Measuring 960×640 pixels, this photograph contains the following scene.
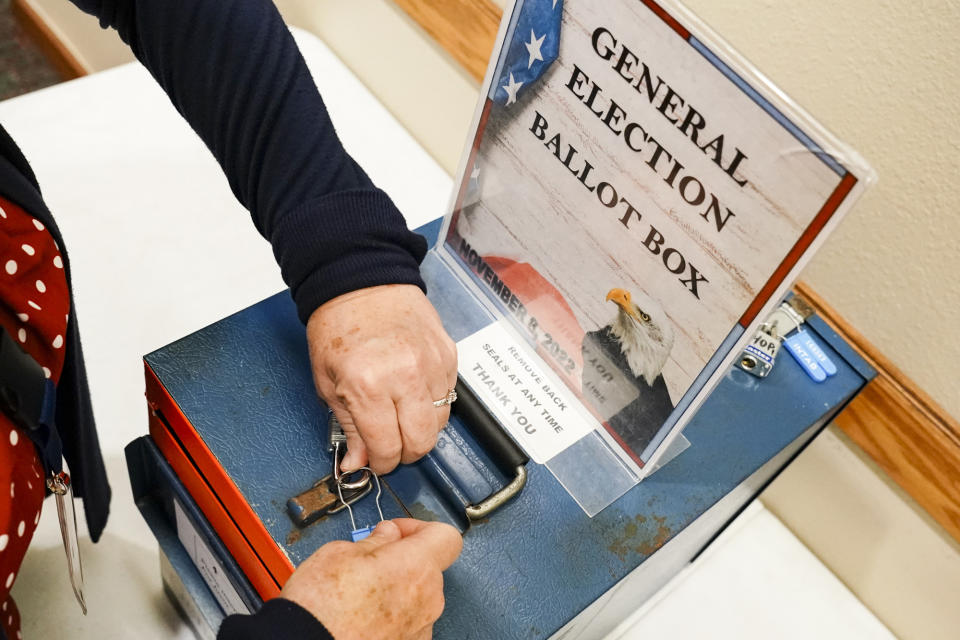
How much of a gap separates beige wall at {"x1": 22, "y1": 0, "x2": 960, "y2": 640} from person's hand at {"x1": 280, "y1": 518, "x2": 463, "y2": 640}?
0.49 meters

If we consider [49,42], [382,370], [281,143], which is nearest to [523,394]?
[382,370]

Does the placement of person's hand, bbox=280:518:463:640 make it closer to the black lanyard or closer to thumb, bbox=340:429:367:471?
thumb, bbox=340:429:367:471

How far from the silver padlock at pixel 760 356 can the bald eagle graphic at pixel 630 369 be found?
0.52 feet

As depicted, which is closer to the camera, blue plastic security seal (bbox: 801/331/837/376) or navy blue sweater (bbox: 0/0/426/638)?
navy blue sweater (bbox: 0/0/426/638)

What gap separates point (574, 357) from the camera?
26.8 inches

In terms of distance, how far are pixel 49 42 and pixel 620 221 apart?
6.19 feet

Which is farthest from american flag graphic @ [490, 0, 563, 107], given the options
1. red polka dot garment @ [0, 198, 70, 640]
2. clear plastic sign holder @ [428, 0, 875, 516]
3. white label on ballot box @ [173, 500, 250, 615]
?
white label on ballot box @ [173, 500, 250, 615]

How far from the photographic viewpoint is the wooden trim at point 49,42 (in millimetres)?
1951

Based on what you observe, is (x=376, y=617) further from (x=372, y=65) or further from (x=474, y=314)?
(x=372, y=65)

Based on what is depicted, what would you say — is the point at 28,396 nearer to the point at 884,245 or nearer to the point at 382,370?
the point at 382,370

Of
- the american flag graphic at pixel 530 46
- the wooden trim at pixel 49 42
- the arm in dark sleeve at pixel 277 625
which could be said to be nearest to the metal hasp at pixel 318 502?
A: the arm in dark sleeve at pixel 277 625

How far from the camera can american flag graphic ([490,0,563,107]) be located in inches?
21.6

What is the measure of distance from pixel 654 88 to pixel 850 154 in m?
0.13

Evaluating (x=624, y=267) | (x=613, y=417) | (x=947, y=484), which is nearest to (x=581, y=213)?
(x=624, y=267)
